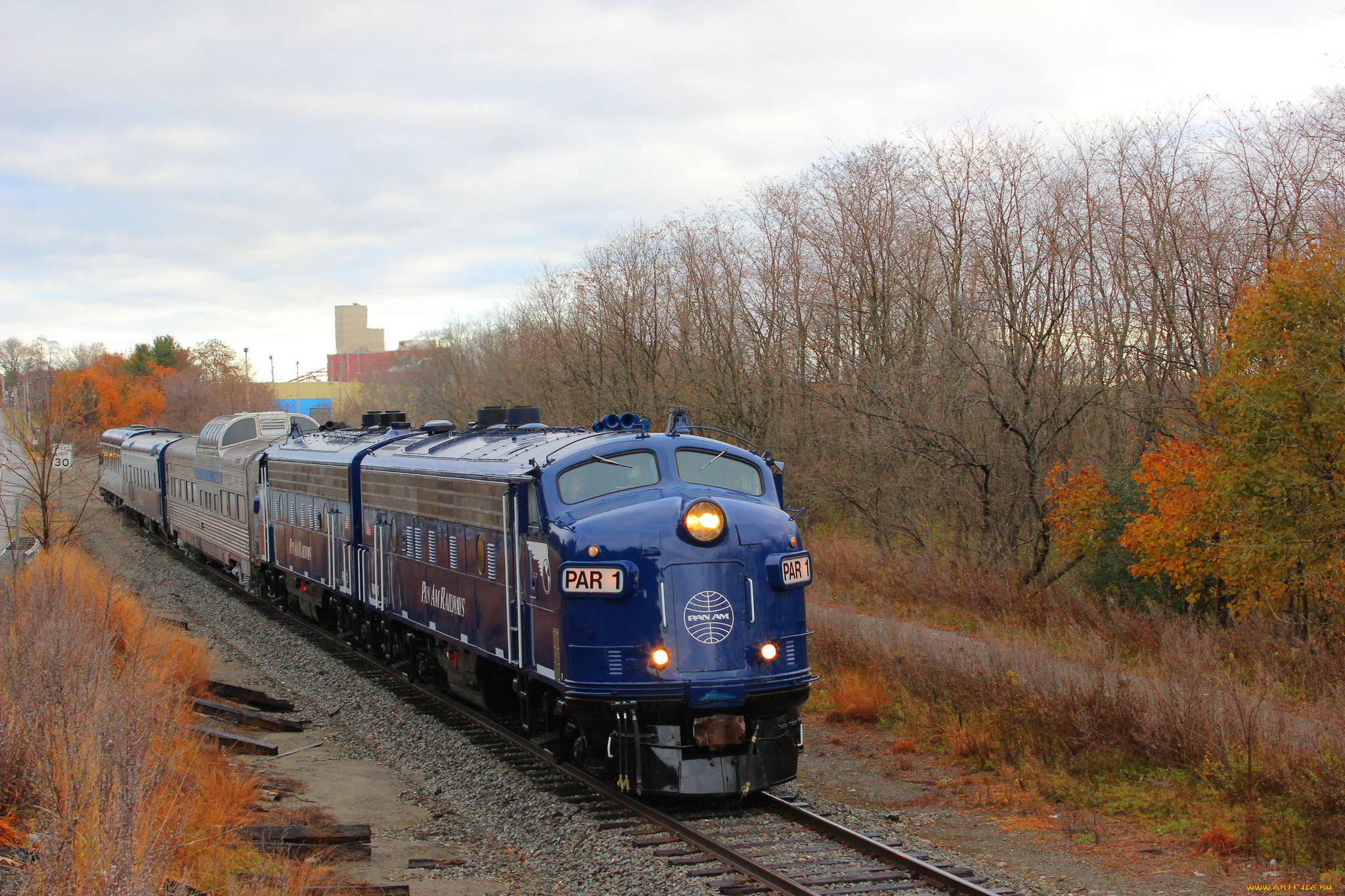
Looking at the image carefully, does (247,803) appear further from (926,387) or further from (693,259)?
(693,259)

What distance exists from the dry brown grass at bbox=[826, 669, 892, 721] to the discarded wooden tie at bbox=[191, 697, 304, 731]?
263 inches

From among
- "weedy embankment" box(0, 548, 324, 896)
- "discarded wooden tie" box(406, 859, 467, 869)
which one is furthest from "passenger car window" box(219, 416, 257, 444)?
"discarded wooden tie" box(406, 859, 467, 869)

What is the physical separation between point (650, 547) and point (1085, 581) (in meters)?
15.9

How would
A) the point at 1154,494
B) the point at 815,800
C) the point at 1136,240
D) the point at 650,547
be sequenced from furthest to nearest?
1. the point at 1136,240
2. the point at 1154,494
3. the point at 815,800
4. the point at 650,547

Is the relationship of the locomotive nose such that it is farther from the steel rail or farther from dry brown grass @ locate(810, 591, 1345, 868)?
dry brown grass @ locate(810, 591, 1345, 868)

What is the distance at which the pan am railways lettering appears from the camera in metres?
12.6

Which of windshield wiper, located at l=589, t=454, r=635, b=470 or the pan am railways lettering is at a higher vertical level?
windshield wiper, located at l=589, t=454, r=635, b=470

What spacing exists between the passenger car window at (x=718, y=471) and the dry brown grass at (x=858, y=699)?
3989mm

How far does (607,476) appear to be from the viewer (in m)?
10.3

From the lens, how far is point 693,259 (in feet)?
126

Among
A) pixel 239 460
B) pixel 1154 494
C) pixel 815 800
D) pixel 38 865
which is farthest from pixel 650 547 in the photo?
pixel 239 460

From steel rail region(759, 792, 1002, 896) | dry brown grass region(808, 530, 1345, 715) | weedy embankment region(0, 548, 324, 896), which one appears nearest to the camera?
weedy embankment region(0, 548, 324, 896)

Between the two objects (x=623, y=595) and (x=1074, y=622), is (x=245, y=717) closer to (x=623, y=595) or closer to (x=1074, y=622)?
(x=623, y=595)

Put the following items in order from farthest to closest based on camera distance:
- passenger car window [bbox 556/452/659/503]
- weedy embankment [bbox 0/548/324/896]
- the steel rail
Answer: passenger car window [bbox 556/452/659/503] < the steel rail < weedy embankment [bbox 0/548/324/896]
